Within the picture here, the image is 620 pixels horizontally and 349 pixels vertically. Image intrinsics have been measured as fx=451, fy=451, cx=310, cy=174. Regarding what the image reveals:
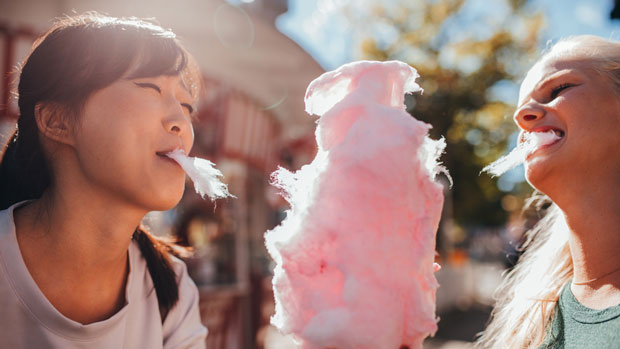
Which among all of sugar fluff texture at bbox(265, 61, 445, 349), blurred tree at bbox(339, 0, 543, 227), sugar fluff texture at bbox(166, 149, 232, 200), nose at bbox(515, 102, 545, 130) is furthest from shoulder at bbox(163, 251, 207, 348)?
blurred tree at bbox(339, 0, 543, 227)

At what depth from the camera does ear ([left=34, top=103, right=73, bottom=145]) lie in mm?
1569

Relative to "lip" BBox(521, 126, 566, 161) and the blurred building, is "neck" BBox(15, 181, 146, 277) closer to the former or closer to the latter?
the blurred building

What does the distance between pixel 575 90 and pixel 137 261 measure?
170 cm

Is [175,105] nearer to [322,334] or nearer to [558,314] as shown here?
[322,334]

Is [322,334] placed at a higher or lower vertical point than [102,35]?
lower

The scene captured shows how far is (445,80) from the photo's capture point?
404 inches

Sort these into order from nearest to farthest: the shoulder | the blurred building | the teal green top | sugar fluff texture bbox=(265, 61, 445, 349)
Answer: sugar fluff texture bbox=(265, 61, 445, 349) < the teal green top < the shoulder < the blurred building

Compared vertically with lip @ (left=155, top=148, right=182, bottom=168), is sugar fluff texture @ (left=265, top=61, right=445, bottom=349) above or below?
above

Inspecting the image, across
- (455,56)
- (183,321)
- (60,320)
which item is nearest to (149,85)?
(60,320)

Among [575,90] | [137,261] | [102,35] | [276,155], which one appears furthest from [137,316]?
[276,155]

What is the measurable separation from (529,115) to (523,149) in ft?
0.40

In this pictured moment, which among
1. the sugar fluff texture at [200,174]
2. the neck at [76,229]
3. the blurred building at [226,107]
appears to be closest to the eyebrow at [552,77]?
the sugar fluff texture at [200,174]

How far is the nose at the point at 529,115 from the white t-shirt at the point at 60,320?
1.48 meters

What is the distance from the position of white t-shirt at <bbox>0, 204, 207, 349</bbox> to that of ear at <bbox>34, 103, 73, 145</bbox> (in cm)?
31
